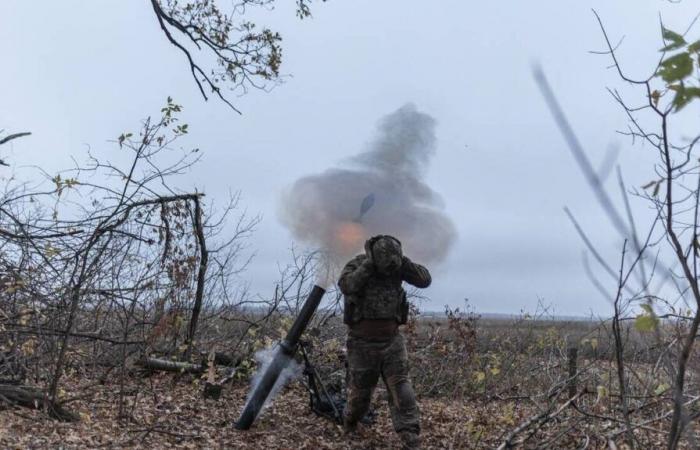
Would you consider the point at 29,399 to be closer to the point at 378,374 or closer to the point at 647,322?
the point at 378,374

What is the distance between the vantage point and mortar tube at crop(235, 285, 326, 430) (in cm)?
724

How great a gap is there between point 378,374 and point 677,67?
557 centimetres

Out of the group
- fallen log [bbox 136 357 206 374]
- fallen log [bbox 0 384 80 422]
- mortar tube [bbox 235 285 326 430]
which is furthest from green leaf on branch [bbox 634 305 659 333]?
fallen log [bbox 136 357 206 374]

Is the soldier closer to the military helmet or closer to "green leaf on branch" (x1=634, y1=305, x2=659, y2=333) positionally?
the military helmet

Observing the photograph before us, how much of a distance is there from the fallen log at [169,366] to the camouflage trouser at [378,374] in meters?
2.90

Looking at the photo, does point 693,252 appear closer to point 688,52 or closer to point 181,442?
point 688,52

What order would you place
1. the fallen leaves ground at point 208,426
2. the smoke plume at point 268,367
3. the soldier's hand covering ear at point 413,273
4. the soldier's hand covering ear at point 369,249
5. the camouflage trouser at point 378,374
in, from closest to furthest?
the fallen leaves ground at point 208,426 → the camouflage trouser at point 378,374 → the soldier's hand covering ear at point 369,249 → the soldier's hand covering ear at point 413,273 → the smoke plume at point 268,367

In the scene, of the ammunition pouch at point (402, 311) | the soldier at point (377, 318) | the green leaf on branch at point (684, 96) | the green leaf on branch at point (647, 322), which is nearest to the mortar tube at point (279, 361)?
the soldier at point (377, 318)

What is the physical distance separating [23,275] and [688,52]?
6948 millimetres

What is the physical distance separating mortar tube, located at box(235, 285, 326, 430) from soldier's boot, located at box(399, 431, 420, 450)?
1.58 m

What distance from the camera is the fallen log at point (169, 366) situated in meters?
9.16

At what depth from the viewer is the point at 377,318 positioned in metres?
6.92

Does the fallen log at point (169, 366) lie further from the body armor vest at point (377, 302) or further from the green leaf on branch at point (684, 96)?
the green leaf on branch at point (684, 96)

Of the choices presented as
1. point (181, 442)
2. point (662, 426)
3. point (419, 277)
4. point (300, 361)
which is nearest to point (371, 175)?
point (419, 277)
